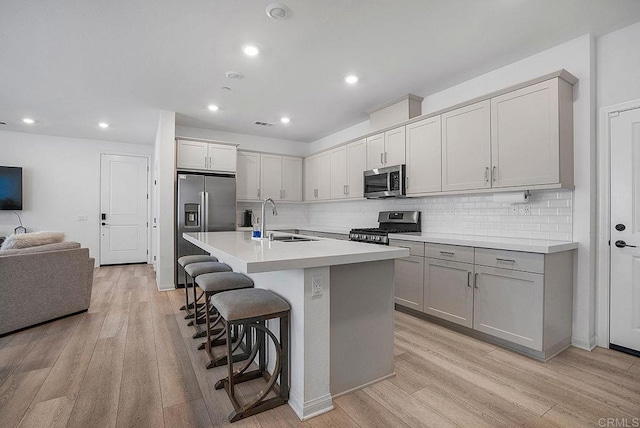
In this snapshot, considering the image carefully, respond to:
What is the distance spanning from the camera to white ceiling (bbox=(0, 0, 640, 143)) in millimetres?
2326

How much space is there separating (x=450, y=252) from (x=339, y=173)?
2643 millimetres

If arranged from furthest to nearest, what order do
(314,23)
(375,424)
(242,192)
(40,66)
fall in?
1. (242,192)
2. (40,66)
3. (314,23)
4. (375,424)

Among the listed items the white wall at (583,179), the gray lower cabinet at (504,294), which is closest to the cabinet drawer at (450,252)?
the gray lower cabinet at (504,294)

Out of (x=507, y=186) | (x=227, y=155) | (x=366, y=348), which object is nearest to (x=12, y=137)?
(x=227, y=155)

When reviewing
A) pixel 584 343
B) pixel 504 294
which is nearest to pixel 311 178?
pixel 504 294

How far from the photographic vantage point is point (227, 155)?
5.35 meters

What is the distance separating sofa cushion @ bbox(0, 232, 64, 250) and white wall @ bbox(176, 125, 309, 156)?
8.40ft

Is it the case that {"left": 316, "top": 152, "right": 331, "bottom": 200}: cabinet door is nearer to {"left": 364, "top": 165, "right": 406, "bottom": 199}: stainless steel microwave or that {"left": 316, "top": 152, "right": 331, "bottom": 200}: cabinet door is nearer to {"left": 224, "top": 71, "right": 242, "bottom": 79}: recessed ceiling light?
{"left": 364, "top": 165, "right": 406, "bottom": 199}: stainless steel microwave

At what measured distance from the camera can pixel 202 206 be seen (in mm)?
4945

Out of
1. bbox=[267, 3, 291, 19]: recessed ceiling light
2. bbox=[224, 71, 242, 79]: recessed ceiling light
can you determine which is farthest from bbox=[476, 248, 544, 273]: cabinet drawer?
bbox=[224, 71, 242, 79]: recessed ceiling light

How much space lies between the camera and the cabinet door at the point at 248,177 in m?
5.72

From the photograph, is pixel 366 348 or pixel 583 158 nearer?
pixel 366 348

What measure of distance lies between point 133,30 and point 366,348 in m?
3.04

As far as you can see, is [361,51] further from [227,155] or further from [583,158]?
[227,155]
